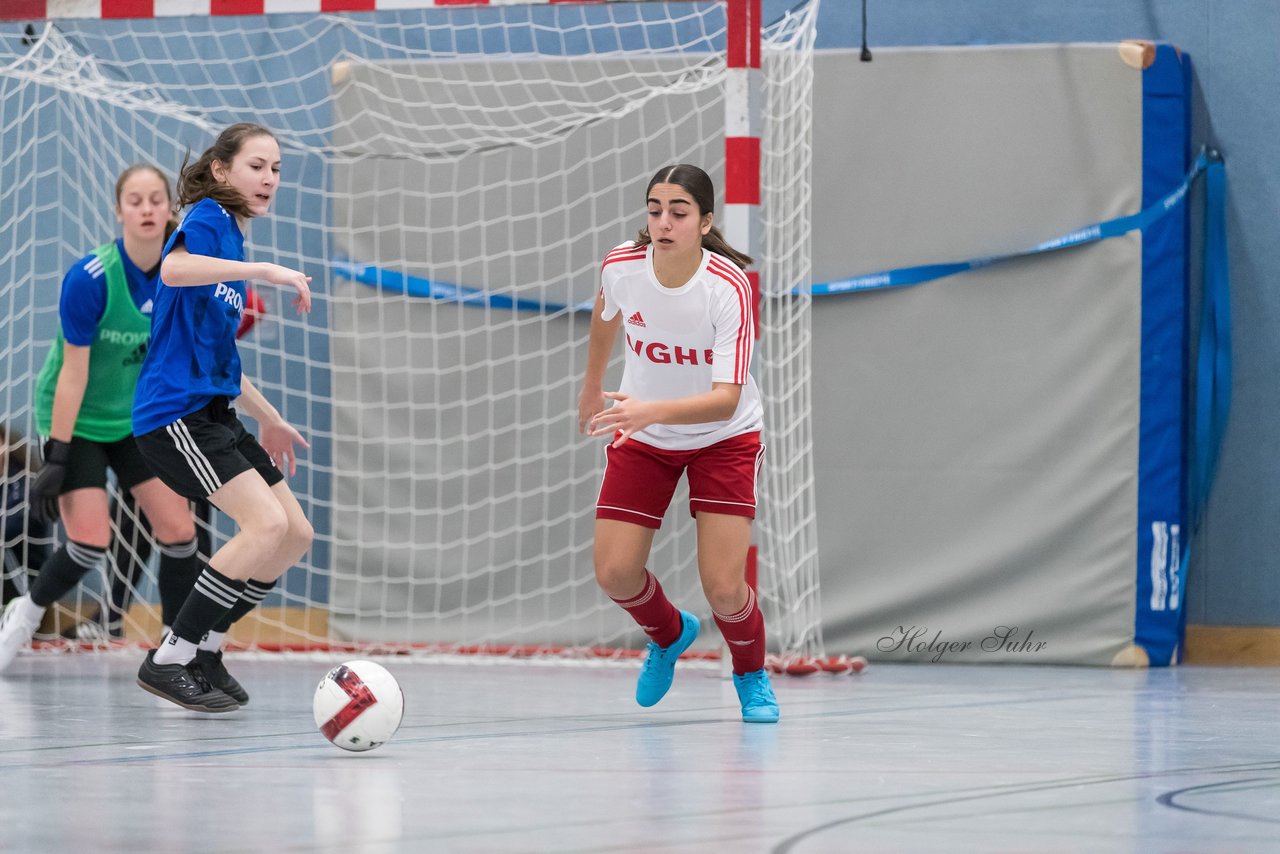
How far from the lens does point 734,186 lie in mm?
5992

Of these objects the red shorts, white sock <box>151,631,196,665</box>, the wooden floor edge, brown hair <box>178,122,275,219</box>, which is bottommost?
the wooden floor edge

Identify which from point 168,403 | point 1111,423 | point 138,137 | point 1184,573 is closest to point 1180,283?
point 1111,423

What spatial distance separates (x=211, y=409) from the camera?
4496mm

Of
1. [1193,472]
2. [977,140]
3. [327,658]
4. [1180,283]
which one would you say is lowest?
[327,658]

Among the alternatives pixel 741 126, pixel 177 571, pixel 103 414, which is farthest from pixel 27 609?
pixel 741 126

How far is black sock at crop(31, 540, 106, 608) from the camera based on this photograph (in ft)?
18.6

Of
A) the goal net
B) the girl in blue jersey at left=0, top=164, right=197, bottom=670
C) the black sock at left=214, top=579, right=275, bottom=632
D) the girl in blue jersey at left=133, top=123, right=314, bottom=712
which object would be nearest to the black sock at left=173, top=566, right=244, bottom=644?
the girl in blue jersey at left=133, top=123, right=314, bottom=712

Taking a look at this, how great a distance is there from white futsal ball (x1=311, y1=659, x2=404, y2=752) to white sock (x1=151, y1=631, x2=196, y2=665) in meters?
0.88

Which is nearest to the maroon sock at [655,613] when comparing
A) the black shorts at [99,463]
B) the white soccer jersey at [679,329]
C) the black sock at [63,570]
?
the white soccer jersey at [679,329]

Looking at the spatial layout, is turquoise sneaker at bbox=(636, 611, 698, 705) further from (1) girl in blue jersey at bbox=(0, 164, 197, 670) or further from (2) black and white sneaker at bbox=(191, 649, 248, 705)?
(1) girl in blue jersey at bbox=(0, 164, 197, 670)

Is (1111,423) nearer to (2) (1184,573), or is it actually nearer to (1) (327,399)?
(2) (1184,573)

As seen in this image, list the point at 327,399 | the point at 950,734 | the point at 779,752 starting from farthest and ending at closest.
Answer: the point at 327,399 → the point at 950,734 → the point at 779,752

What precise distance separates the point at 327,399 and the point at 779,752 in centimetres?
398

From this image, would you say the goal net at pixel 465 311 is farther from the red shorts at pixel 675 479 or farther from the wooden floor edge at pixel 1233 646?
the red shorts at pixel 675 479
